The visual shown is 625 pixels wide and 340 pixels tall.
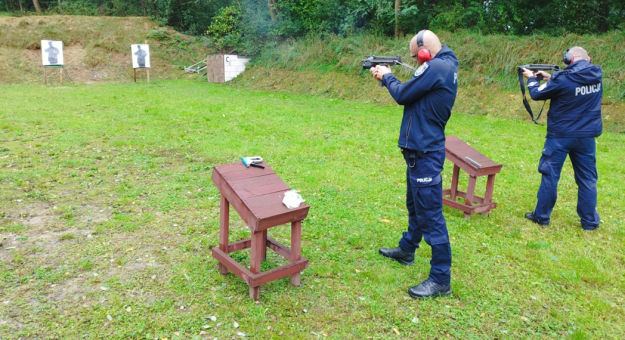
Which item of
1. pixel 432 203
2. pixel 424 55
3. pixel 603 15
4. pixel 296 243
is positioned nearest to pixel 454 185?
pixel 432 203

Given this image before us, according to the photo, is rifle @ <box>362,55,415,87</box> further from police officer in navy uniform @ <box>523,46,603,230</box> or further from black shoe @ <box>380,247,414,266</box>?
police officer in navy uniform @ <box>523,46,603,230</box>

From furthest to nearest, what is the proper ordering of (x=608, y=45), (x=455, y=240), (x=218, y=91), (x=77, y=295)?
(x=218, y=91) → (x=608, y=45) → (x=455, y=240) → (x=77, y=295)

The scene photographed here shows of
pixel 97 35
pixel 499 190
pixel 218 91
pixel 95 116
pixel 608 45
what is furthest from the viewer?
pixel 97 35

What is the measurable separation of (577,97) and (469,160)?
1328mm

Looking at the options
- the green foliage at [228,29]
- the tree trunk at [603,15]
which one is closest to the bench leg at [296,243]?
the tree trunk at [603,15]

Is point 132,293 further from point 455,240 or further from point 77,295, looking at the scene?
point 455,240

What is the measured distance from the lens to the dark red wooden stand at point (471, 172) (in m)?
5.15

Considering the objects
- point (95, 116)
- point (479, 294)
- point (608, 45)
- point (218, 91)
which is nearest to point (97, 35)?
point (218, 91)

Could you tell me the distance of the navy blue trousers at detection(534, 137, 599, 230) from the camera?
494cm

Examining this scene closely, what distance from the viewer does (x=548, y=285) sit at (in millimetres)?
3822

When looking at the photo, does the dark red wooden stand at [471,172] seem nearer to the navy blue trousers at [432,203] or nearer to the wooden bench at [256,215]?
the navy blue trousers at [432,203]

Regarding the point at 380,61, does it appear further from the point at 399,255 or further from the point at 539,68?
the point at 539,68

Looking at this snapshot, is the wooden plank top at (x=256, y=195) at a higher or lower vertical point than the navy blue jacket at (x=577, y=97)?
lower

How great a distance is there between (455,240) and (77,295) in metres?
3.61
